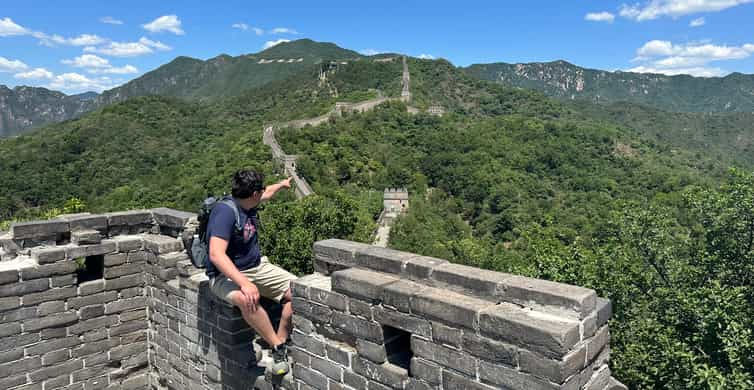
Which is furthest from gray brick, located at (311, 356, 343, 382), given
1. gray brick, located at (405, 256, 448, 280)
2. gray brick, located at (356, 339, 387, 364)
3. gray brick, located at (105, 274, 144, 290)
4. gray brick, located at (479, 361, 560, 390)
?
gray brick, located at (105, 274, 144, 290)

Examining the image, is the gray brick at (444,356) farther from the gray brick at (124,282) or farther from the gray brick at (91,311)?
the gray brick at (91,311)

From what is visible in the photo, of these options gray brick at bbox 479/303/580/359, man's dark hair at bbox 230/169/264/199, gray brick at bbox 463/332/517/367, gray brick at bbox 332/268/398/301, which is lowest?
gray brick at bbox 463/332/517/367

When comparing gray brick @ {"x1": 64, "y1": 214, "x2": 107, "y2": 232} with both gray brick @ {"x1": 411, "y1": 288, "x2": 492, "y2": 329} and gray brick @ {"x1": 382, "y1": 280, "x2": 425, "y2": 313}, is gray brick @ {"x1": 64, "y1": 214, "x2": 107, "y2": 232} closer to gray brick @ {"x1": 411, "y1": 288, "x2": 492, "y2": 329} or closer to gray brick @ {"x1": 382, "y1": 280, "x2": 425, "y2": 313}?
gray brick @ {"x1": 382, "y1": 280, "x2": 425, "y2": 313}

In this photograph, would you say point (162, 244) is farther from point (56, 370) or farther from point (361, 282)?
point (361, 282)

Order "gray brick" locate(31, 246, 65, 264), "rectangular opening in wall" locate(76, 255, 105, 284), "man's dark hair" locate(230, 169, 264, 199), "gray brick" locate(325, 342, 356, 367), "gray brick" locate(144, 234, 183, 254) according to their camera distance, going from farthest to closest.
A: "rectangular opening in wall" locate(76, 255, 105, 284), "gray brick" locate(144, 234, 183, 254), "gray brick" locate(31, 246, 65, 264), "man's dark hair" locate(230, 169, 264, 199), "gray brick" locate(325, 342, 356, 367)

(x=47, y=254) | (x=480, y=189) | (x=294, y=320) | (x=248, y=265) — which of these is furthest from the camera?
(x=480, y=189)

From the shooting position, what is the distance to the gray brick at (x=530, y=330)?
8.09ft

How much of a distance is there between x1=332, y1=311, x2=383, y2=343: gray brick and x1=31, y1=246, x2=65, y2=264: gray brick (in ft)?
13.9

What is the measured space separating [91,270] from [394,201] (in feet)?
156

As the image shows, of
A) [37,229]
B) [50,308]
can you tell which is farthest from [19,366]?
[37,229]

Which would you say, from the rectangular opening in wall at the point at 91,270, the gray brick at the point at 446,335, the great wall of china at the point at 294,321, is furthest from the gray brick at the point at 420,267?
the rectangular opening in wall at the point at 91,270

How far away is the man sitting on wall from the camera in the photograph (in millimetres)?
3844

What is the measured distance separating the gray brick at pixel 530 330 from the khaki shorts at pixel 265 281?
227 centimetres

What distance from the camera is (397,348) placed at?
11.7ft
